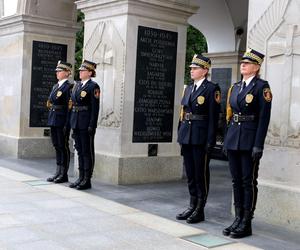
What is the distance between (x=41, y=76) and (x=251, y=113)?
7518 mm

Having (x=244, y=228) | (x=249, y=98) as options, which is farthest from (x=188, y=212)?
(x=249, y=98)

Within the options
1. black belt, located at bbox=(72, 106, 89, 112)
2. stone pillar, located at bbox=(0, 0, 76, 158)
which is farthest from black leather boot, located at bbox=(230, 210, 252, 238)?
stone pillar, located at bbox=(0, 0, 76, 158)

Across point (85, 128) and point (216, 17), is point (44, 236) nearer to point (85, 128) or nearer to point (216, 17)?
point (85, 128)

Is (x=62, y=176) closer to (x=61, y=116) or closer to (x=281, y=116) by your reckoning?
(x=61, y=116)

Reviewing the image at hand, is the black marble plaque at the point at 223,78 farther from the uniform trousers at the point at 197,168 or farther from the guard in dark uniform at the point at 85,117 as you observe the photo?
the uniform trousers at the point at 197,168

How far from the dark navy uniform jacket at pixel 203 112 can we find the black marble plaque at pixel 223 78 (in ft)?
25.9

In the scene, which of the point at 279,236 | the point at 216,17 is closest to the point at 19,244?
the point at 279,236

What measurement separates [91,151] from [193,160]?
2305 mm

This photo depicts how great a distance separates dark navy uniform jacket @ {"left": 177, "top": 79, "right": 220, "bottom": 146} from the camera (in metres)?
6.14

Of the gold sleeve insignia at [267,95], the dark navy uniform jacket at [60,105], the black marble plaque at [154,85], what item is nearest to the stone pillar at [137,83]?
the black marble plaque at [154,85]

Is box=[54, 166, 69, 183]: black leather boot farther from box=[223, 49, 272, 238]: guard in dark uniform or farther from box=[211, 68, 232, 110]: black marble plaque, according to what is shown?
box=[211, 68, 232, 110]: black marble plaque

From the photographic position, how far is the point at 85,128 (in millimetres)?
7996

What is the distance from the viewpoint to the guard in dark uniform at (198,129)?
20.2 ft

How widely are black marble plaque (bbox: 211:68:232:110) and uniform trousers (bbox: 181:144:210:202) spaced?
25.8 ft
